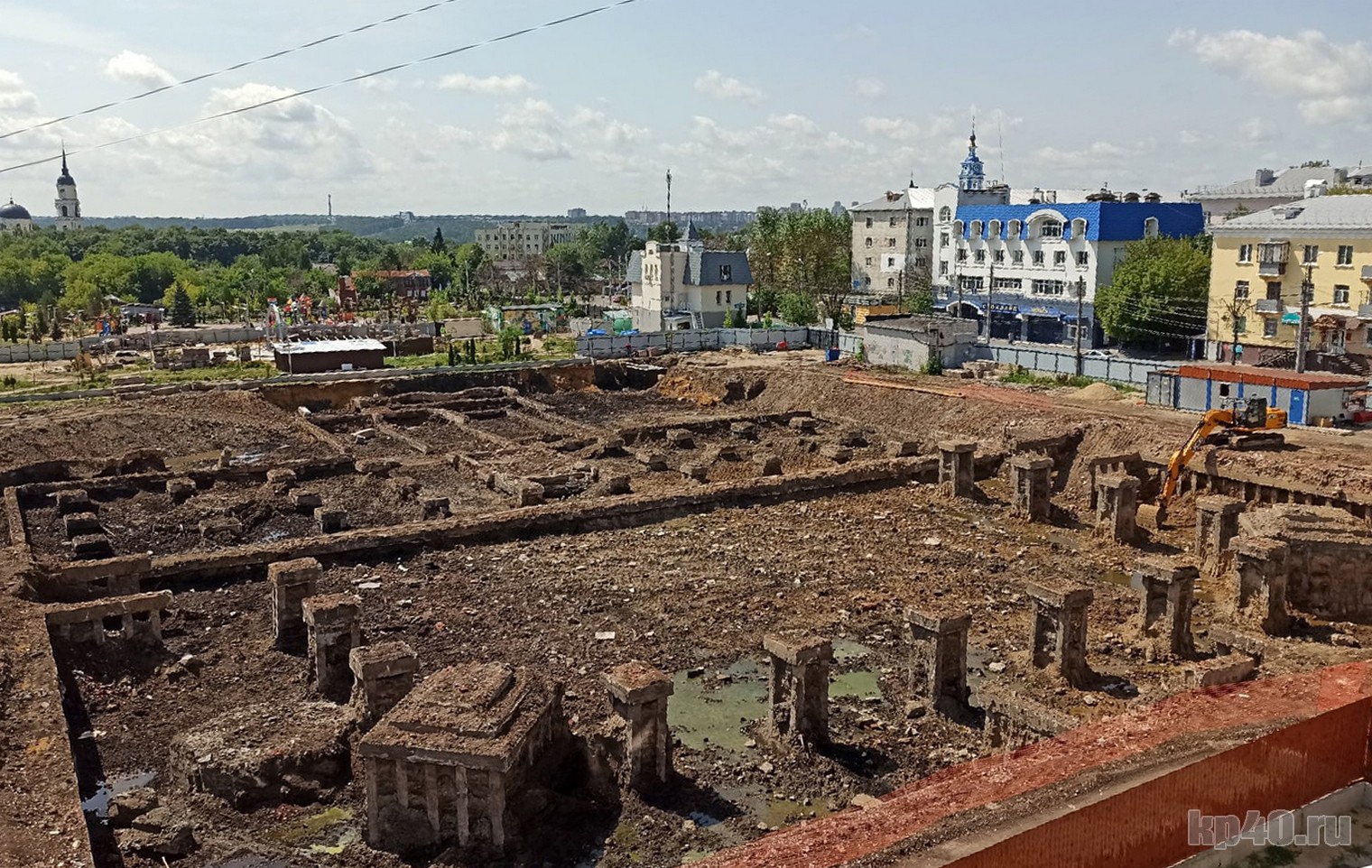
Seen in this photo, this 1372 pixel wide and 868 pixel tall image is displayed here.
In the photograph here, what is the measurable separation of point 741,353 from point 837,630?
33.2 m

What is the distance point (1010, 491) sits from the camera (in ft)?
81.7

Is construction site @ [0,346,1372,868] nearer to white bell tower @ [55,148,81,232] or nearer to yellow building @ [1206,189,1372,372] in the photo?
yellow building @ [1206,189,1372,372]

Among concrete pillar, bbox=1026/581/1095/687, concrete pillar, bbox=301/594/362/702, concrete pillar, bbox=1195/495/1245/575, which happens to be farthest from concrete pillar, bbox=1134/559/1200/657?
concrete pillar, bbox=301/594/362/702

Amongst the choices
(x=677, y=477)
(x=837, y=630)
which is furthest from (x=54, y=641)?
(x=677, y=477)

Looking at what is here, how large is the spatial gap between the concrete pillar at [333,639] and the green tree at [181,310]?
6830 centimetres

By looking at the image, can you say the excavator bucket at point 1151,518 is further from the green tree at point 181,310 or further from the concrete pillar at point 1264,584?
the green tree at point 181,310

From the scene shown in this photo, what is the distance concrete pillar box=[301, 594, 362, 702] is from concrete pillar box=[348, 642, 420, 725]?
1.46 metres

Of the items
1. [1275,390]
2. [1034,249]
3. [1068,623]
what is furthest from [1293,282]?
[1068,623]

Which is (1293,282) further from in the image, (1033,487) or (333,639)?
(333,639)

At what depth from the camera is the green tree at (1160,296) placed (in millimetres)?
44594

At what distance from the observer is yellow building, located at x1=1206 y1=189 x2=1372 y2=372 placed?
3884cm

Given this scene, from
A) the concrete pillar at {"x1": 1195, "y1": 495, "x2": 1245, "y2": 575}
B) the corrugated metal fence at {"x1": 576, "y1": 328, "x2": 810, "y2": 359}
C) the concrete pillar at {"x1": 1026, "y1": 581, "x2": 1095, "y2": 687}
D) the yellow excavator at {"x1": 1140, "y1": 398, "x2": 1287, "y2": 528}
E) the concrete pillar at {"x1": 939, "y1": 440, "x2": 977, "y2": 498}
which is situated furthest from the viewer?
the corrugated metal fence at {"x1": 576, "y1": 328, "x2": 810, "y2": 359}

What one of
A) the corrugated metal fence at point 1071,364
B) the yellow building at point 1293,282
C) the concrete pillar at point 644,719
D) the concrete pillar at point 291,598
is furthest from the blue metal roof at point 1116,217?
the concrete pillar at point 644,719

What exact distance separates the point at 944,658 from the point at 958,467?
37.2 ft
